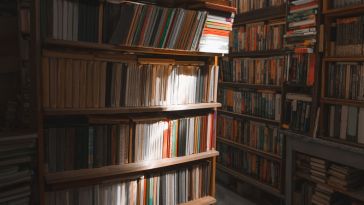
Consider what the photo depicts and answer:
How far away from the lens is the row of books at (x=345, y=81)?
2.12 meters

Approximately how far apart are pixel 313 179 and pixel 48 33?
222cm

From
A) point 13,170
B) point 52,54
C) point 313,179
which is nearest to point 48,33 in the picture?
point 52,54

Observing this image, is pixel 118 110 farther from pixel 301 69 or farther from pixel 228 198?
pixel 228 198

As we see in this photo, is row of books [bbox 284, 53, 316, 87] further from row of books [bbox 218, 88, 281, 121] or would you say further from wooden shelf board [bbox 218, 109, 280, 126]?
wooden shelf board [bbox 218, 109, 280, 126]

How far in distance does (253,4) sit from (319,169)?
1.71 meters

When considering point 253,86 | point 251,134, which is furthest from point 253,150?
point 253,86

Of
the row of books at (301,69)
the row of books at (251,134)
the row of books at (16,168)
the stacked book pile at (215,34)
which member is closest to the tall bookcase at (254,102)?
the row of books at (251,134)

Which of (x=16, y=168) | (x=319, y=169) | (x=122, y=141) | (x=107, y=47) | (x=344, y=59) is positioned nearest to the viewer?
(x=16, y=168)

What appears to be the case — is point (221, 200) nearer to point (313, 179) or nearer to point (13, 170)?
point (313, 179)

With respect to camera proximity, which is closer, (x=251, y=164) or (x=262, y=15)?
(x=262, y=15)

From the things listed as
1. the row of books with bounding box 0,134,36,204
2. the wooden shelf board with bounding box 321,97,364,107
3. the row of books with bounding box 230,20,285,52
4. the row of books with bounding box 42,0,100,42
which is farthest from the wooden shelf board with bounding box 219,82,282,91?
the row of books with bounding box 0,134,36,204

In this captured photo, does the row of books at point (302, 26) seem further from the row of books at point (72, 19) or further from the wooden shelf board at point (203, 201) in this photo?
the row of books at point (72, 19)

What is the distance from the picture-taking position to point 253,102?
312 centimetres

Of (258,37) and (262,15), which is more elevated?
(262,15)
